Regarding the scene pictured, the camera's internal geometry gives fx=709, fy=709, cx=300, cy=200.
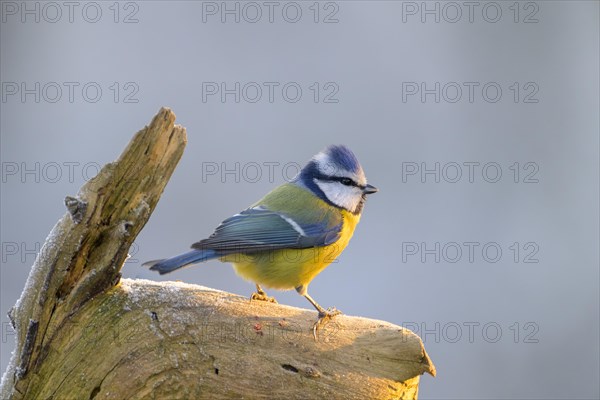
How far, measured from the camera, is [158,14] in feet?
14.6

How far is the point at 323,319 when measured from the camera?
2.30 metres

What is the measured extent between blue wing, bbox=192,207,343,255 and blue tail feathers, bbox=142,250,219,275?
1.4 inches

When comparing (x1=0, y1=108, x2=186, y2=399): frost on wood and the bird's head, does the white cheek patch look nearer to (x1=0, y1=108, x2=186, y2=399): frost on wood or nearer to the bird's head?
the bird's head

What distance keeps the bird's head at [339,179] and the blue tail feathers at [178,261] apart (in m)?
0.66

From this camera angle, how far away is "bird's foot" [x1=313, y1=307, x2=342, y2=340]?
2.23m

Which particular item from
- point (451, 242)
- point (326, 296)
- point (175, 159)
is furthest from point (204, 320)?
point (451, 242)

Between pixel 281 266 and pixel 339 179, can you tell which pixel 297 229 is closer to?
pixel 281 266

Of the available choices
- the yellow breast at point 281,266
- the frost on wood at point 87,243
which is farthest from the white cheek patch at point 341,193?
the frost on wood at point 87,243

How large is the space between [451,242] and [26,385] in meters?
2.42

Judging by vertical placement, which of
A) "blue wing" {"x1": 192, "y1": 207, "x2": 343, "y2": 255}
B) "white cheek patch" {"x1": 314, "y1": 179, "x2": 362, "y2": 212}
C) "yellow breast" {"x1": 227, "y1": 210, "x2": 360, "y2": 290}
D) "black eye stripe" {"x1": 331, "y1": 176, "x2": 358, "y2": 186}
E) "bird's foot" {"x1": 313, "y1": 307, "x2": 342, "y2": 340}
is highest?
"black eye stripe" {"x1": 331, "y1": 176, "x2": 358, "y2": 186}

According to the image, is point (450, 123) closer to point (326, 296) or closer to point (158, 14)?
point (326, 296)

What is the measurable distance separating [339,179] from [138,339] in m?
1.16

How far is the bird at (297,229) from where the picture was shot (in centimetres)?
262

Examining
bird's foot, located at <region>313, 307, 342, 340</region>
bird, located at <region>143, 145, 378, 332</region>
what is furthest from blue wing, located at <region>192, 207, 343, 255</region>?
bird's foot, located at <region>313, 307, 342, 340</region>
